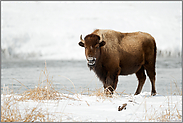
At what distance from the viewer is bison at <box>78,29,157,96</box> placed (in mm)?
7059

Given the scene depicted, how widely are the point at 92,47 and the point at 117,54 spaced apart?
1057mm

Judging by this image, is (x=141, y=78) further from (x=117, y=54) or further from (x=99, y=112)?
(x=99, y=112)

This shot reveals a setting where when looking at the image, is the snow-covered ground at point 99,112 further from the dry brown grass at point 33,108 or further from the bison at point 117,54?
the bison at point 117,54

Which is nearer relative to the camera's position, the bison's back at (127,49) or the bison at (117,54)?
the bison at (117,54)

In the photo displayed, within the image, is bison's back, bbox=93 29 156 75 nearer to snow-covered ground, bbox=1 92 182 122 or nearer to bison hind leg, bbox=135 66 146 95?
bison hind leg, bbox=135 66 146 95

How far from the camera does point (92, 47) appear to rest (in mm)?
6922

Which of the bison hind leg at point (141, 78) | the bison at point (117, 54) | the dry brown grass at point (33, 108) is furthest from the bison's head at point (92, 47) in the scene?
the bison hind leg at point (141, 78)

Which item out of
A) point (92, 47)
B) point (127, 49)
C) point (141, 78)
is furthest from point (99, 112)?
point (141, 78)

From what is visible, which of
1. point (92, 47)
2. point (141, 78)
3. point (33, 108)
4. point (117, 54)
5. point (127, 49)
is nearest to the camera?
point (33, 108)

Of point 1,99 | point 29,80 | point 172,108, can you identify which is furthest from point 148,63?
point 1,99

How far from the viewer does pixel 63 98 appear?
18.7ft

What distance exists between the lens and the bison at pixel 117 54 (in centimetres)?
706

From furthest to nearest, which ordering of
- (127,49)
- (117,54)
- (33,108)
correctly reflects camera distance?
(127,49) → (117,54) → (33,108)

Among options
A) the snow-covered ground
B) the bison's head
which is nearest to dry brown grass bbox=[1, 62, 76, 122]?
the snow-covered ground
